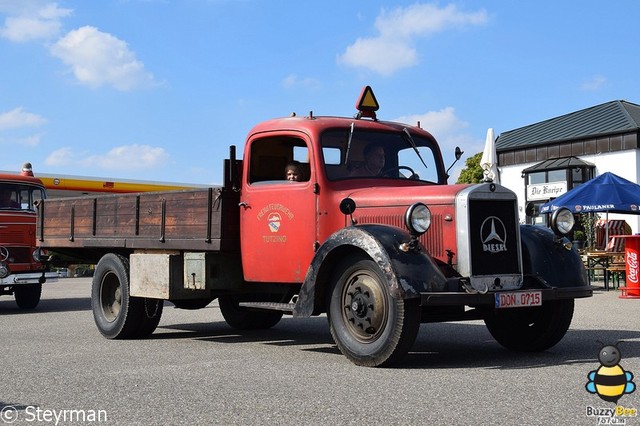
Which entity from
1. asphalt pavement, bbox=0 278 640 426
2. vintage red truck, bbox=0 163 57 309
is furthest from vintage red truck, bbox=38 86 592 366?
vintage red truck, bbox=0 163 57 309

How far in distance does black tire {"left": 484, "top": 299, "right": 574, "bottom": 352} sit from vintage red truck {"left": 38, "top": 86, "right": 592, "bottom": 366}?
0.01 meters

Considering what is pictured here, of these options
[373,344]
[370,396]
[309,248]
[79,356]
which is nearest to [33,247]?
[79,356]

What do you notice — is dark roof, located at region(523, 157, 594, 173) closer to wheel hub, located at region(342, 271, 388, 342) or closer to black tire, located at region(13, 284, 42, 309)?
black tire, located at region(13, 284, 42, 309)

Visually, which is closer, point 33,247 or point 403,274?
point 403,274

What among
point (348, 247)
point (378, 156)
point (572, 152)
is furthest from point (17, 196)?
point (572, 152)

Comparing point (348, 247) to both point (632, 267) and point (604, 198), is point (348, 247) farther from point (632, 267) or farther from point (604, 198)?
point (604, 198)

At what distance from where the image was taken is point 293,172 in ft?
28.0

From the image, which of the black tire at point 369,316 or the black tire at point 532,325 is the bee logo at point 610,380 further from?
the black tire at point 532,325

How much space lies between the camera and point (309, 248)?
8.19m

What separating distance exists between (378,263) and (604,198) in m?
12.9

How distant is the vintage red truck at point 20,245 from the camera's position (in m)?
14.8

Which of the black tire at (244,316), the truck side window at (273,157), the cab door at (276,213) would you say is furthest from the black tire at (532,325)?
the black tire at (244,316)

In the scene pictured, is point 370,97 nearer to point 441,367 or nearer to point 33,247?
point 441,367

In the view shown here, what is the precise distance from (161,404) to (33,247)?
10.5m
